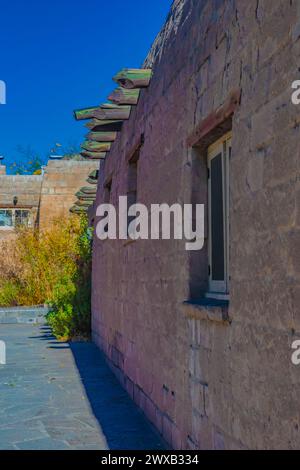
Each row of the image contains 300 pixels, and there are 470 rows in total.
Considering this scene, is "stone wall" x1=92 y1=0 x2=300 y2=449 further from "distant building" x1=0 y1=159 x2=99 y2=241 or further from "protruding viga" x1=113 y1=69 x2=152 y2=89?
"distant building" x1=0 y1=159 x2=99 y2=241

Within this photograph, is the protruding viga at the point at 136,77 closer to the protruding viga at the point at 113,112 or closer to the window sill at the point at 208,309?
the protruding viga at the point at 113,112

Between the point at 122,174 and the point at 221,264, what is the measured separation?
157 inches

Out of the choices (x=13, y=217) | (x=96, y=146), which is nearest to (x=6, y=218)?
(x=13, y=217)

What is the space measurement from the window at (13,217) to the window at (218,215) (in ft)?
55.1

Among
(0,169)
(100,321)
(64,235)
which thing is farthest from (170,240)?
(0,169)

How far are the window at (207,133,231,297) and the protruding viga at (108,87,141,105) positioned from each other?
2.46m

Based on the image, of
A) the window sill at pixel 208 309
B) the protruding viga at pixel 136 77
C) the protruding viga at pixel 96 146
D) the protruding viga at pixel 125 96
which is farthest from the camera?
the protruding viga at pixel 96 146

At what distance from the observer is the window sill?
3.15m

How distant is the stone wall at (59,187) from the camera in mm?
18922

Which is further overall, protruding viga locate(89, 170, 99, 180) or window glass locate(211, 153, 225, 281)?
protruding viga locate(89, 170, 99, 180)

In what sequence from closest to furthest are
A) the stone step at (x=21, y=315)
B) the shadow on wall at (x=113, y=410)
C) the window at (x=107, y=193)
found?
the shadow on wall at (x=113, y=410), the window at (x=107, y=193), the stone step at (x=21, y=315)

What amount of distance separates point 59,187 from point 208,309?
Answer: 1625 centimetres

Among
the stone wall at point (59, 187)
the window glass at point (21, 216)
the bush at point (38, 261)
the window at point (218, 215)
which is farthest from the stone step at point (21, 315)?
the window at point (218, 215)

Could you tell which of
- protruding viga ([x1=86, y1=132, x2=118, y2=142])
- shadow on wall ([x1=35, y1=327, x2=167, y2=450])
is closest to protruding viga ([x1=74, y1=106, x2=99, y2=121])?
protruding viga ([x1=86, y1=132, x2=118, y2=142])
